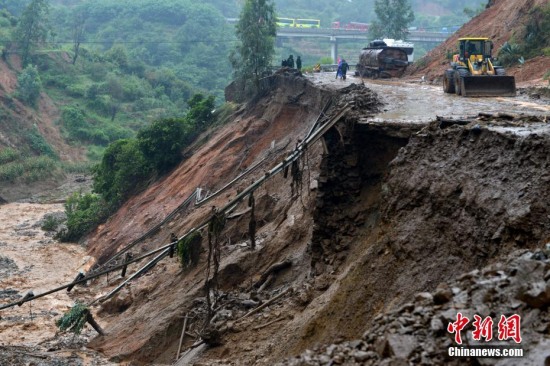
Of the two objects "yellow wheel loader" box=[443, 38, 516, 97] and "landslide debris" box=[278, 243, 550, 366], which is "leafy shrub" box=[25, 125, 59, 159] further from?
"landslide debris" box=[278, 243, 550, 366]

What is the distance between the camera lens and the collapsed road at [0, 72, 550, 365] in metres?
9.93

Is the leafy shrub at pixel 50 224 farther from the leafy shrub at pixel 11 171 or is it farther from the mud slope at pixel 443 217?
the mud slope at pixel 443 217

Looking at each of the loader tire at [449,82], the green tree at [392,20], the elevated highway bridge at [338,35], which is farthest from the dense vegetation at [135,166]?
the elevated highway bridge at [338,35]

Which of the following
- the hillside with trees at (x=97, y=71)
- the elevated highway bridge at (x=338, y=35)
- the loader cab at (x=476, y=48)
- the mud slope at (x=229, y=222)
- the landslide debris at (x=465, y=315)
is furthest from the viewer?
the elevated highway bridge at (x=338, y=35)

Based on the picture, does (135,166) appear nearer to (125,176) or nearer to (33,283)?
(125,176)

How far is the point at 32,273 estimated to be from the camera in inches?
1200

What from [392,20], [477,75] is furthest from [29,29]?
[477,75]

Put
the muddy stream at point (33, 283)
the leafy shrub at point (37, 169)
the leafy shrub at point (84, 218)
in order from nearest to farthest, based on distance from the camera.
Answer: the muddy stream at point (33, 283) → the leafy shrub at point (84, 218) → the leafy shrub at point (37, 169)

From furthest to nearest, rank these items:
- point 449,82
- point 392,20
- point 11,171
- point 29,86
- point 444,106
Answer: point 29,86 → point 392,20 → point 11,171 → point 449,82 → point 444,106

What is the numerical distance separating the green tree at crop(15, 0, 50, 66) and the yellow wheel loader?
169 feet

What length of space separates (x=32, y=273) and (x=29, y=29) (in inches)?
1808

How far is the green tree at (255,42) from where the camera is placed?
125 ft

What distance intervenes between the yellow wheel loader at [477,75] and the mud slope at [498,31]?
205 inches

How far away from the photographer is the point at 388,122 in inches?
587
